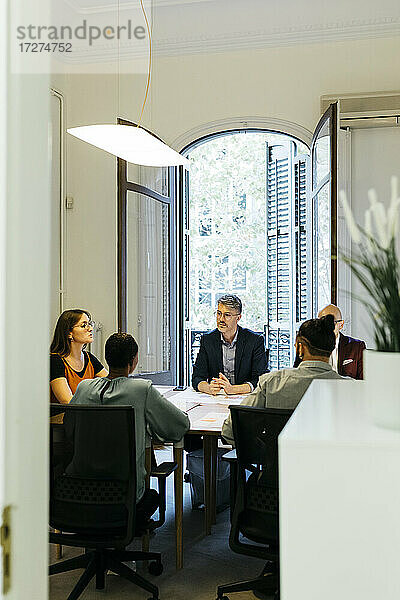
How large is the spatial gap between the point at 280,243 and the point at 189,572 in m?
4.41

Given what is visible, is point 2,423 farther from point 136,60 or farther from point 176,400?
point 136,60

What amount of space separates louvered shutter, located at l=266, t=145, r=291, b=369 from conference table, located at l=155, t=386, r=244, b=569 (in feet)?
8.38

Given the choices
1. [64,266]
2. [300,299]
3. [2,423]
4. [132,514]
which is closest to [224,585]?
[132,514]

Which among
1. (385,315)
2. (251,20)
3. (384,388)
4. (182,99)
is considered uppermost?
(251,20)

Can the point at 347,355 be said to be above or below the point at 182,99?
below

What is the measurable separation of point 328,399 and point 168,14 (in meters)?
5.33

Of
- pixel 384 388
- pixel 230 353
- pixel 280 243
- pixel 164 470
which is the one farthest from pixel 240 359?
pixel 384 388

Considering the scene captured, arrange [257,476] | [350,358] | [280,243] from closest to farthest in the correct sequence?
[257,476], [350,358], [280,243]

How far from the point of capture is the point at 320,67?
5746 millimetres

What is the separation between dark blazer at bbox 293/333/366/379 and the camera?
15.4 ft

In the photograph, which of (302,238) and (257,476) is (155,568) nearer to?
(257,476)

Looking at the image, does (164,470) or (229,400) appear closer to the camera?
(164,470)

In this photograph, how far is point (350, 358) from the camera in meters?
4.72

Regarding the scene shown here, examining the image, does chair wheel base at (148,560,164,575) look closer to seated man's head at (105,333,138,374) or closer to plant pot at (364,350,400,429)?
seated man's head at (105,333,138,374)
